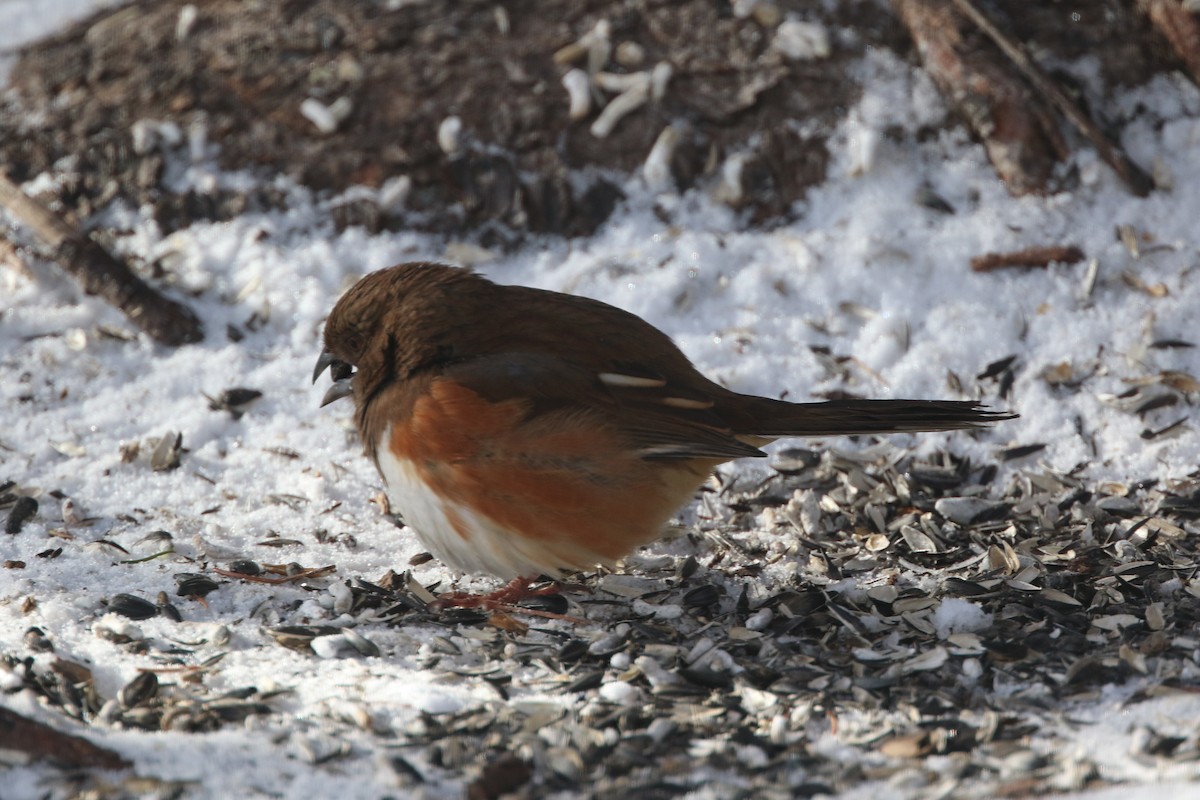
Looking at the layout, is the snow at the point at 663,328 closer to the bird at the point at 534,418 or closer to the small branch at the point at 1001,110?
Result: the small branch at the point at 1001,110

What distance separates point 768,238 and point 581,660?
90.6 inches

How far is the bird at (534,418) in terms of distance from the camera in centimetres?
330

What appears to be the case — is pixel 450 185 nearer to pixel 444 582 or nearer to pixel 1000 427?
pixel 444 582

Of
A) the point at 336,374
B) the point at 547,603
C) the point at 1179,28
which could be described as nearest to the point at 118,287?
the point at 336,374

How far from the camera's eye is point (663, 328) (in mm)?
4711

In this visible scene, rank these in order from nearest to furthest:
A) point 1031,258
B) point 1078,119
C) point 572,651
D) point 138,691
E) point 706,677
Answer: point 138,691 → point 706,677 → point 572,651 → point 1031,258 → point 1078,119

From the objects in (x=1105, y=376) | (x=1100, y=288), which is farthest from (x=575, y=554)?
(x=1100, y=288)

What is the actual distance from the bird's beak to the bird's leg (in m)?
0.69

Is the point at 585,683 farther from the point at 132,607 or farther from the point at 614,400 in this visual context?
the point at 132,607

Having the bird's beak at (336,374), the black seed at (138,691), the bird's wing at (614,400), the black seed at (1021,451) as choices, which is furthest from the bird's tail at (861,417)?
the black seed at (138,691)

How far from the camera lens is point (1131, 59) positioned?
16.5ft

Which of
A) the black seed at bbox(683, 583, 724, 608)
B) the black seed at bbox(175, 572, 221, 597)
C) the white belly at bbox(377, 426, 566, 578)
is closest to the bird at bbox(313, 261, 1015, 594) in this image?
the white belly at bbox(377, 426, 566, 578)

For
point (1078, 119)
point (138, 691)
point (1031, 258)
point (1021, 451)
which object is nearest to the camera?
point (138, 691)

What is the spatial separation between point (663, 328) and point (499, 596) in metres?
1.52
